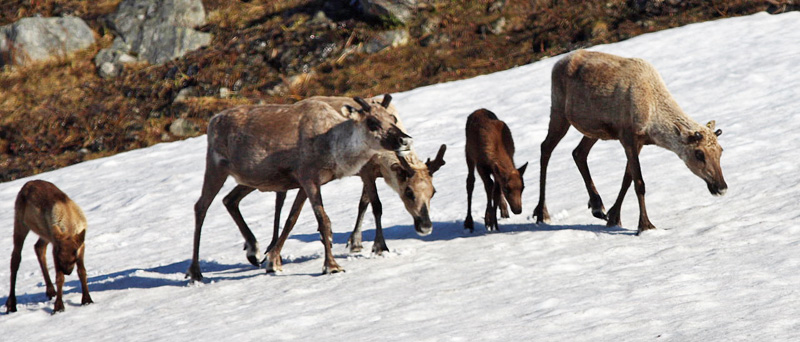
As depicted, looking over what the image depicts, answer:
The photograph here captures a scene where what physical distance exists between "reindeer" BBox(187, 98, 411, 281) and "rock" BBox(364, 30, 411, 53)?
49.8 feet

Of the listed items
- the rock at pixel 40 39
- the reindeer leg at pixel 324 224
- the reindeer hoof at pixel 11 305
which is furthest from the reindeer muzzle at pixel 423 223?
the rock at pixel 40 39

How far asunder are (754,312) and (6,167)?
67.6ft

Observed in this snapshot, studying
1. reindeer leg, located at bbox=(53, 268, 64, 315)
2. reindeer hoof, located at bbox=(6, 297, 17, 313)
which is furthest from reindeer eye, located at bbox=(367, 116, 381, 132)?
reindeer hoof, located at bbox=(6, 297, 17, 313)

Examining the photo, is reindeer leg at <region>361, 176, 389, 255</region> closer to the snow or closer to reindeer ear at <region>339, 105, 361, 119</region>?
the snow

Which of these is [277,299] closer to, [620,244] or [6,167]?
[620,244]

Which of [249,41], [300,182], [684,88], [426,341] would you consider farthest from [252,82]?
[426,341]

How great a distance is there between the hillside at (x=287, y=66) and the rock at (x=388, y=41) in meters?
0.21

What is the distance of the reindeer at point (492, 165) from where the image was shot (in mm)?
11430

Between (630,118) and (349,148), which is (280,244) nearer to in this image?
(349,148)

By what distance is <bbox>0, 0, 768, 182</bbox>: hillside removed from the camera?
2400 centimetres

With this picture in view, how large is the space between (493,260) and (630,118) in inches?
103

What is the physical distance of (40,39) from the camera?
90.4ft

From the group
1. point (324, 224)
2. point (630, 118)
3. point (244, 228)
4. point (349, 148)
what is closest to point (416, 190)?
point (349, 148)

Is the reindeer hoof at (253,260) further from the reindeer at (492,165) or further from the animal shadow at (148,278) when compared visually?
the reindeer at (492,165)
